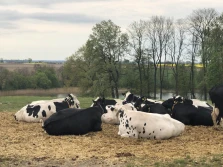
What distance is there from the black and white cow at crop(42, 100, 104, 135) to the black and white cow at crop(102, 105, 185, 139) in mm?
1172

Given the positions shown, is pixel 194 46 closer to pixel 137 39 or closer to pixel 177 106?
pixel 137 39

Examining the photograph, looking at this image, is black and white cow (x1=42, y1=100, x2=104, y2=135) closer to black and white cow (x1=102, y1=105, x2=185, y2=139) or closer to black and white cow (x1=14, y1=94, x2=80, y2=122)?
black and white cow (x1=102, y1=105, x2=185, y2=139)

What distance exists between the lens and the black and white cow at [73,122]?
1138cm

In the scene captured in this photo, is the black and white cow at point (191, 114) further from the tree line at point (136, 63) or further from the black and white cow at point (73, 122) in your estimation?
the tree line at point (136, 63)

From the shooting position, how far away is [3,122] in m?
14.3

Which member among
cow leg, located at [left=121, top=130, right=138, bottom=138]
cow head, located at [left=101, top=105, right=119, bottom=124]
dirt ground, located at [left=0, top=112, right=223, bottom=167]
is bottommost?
dirt ground, located at [left=0, top=112, right=223, bottom=167]

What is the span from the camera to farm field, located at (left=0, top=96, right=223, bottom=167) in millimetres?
8000

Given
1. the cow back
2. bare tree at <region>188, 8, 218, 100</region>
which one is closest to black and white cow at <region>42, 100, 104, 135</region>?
the cow back

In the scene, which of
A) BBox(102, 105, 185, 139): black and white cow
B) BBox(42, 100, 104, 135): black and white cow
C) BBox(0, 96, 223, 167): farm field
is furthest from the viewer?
BBox(42, 100, 104, 135): black and white cow

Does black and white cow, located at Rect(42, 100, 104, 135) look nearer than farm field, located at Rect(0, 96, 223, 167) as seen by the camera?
No

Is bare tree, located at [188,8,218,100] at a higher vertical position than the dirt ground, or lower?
higher

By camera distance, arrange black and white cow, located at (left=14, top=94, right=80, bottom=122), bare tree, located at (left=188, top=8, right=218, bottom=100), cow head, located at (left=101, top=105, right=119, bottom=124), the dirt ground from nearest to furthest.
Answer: the dirt ground, cow head, located at (left=101, top=105, right=119, bottom=124), black and white cow, located at (left=14, top=94, right=80, bottom=122), bare tree, located at (left=188, top=8, right=218, bottom=100)

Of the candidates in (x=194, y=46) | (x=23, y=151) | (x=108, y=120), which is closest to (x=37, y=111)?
(x=108, y=120)

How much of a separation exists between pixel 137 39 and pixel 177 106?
43.6m
